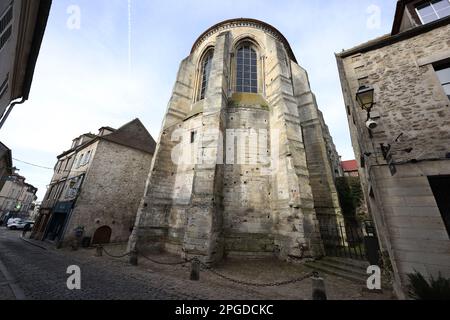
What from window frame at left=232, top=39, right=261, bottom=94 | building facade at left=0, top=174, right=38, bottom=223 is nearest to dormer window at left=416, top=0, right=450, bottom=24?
window frame at left=232, top=39, right=261, bottom=94

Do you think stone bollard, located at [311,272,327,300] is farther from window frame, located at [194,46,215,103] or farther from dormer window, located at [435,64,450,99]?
window frame, located at [194,46,215,103]

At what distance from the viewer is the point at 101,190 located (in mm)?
12914

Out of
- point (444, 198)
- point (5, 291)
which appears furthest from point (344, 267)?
point (5, 291)

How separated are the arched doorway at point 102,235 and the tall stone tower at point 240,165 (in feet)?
20.5

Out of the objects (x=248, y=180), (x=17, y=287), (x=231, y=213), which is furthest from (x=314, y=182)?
(x=17, y=287)

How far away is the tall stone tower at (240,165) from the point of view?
7074 mm

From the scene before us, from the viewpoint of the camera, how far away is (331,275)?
546cm

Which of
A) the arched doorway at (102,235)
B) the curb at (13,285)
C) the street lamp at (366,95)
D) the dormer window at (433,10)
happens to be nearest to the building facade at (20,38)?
the curb at (13,285)

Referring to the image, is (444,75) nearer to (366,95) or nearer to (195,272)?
(366,95)

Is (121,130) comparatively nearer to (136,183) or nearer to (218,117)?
(136,183)

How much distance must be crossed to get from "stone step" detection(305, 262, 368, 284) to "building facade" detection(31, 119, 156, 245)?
41.5 ft

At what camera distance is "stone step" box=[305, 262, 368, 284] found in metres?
4.90

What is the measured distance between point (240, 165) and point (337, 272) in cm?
520

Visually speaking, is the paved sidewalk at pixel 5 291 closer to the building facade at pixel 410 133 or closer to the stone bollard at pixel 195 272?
the stone bollard at pixel 195 272
